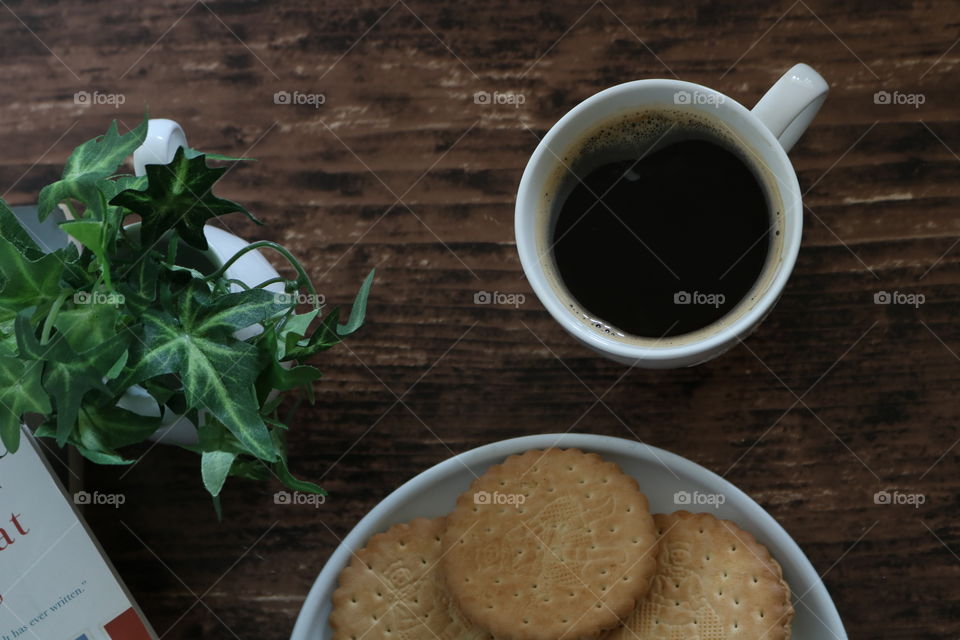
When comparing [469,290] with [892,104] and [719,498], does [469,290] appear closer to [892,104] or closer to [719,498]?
[719,498]

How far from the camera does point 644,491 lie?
964 millimetres

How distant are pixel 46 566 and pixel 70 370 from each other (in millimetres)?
280

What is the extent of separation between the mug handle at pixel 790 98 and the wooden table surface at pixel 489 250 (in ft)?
0.57

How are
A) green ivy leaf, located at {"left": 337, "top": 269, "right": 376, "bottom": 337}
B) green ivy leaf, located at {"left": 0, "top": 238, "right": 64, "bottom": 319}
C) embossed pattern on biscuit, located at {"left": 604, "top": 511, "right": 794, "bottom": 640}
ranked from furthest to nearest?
embossed pattern on biscuit, located at {"left": 604, "top": 511, "right": 794, "bottom": 640} < green ivy leaf, located at {"left": 337, "top": 269, "right": 376, "bottom": 337} < green ivy leaf, located at {"left": 0, "top": 238, "right": 64, "bottom": 319}

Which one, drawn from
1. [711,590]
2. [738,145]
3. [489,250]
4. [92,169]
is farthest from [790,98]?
[92,169]

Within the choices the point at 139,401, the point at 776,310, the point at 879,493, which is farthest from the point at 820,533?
the point at 139,401

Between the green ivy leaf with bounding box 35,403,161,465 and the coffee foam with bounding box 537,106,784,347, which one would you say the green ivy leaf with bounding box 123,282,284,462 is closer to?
the green ivy leaf with bounding box 35,403,161,465

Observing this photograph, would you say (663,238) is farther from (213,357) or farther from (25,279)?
(25,279)

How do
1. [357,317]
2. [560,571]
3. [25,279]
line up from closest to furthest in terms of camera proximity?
[25,279] < [357,317] < [560,571]

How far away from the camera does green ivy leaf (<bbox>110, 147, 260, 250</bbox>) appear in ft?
2.34

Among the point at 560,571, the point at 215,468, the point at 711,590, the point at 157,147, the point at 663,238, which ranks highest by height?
the point at 157,147

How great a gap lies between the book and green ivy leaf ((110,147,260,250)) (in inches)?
10.4

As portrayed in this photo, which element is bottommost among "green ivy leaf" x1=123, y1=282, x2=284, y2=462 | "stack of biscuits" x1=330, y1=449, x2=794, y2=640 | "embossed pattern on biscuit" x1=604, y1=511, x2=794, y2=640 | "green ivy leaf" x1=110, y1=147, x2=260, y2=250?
"embossed pattern on biscuit" x1=604, y1=511, x2=794, y2=640

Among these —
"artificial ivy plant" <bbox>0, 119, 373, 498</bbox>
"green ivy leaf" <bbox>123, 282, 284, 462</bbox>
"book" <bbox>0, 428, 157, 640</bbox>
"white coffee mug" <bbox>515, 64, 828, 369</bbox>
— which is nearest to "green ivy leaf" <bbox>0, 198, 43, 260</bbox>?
"artificial ivy plant" <bbox>0, 119, 373, 498</bbox>
